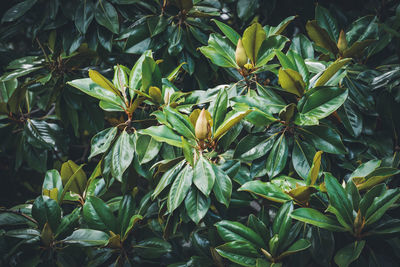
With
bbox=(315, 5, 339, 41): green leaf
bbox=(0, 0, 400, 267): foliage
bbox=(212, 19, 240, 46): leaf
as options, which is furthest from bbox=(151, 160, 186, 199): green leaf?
bbox=(315, 5, 339, 41): green leaf

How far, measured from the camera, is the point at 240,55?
1270 millimetres

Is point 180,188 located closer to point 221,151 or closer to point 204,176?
point 204,176

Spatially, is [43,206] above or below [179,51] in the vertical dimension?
below

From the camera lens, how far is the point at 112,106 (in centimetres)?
127

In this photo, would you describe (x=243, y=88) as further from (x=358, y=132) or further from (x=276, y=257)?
(x=276, y=257)

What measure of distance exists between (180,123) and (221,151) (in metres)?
0.21

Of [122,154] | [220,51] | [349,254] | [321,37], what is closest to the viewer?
[349,254]

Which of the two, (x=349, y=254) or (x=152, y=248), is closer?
(x=349, y=254)

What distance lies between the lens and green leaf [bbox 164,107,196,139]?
1099mm

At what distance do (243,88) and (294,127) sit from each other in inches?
10.0

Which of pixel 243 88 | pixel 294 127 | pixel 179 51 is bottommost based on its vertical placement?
pixel 294 127

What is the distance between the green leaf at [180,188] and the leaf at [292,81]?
43cm

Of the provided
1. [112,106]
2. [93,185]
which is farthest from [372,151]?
[93,185]

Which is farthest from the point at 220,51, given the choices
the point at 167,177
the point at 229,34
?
the point at 167,177
